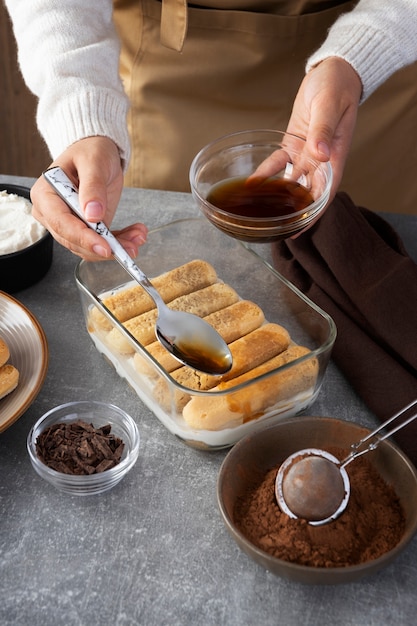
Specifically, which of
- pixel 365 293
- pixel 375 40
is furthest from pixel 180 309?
pixel 375 40

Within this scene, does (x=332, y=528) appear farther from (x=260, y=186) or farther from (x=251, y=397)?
(x=260, y=186)

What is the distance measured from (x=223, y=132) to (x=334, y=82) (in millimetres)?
420

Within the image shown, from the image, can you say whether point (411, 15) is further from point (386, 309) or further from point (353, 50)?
point (386, 309)

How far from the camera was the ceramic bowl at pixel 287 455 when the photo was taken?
789 millimetres

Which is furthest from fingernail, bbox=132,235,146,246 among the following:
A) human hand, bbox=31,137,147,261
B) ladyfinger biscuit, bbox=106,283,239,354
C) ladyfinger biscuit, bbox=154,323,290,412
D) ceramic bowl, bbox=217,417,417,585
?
ceramic bowl, bbox=217,417,417,585

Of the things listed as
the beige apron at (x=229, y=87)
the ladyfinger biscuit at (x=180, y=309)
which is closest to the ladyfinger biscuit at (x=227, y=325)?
the ladyfinger biscuit at (x=180, y=309)

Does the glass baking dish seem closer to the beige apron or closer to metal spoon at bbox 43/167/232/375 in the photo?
metal spoon at bbox 43/167/232/375

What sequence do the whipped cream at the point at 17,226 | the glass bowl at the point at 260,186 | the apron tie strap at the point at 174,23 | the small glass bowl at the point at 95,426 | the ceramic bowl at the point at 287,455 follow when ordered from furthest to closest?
the apron tie strap at the point at 174,23
the whipped cream at the point at 17,226
the glass bowl at the point at 260,186
the small glass bowl at the point at 95,426
the ceramic bowl at the point at 287,455

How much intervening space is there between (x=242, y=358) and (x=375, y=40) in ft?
1.99

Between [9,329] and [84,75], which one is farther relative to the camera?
[84,75]

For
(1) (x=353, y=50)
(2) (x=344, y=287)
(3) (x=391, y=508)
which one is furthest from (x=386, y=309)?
(1) (x=353, y=50)

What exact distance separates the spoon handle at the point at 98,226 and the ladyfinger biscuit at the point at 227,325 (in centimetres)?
7

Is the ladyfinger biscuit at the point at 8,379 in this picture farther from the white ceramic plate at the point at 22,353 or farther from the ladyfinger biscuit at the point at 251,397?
the ladyfinger biscuit at the point at 251,397

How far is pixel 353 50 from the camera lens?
126 centimetres
